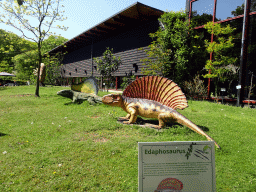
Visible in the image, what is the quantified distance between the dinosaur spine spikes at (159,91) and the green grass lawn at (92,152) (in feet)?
2.65

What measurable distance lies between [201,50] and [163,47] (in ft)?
8.33

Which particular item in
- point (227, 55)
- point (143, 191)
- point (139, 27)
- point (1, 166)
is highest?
point (139, 27)

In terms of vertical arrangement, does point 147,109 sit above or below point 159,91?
below

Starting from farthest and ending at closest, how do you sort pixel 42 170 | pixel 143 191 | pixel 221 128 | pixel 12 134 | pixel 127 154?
pixel 221 128, pixel 12 134, pixel 127 154, pixel 42 170, pixel 143 191

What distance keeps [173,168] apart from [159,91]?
348cm

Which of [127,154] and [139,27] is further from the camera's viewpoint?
[139,27]

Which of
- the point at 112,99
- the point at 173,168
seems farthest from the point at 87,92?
the point at 173,168

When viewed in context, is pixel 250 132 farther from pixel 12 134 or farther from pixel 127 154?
pixel 12 134

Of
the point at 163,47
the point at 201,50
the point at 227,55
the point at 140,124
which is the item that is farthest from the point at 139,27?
the point at 140,124

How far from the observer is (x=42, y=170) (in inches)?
119

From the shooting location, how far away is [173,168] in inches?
67.9

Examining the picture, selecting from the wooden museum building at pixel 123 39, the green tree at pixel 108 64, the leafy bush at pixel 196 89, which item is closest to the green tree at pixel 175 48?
the leafy bush at pixel 196 89

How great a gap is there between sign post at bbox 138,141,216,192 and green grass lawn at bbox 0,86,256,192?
1110mm

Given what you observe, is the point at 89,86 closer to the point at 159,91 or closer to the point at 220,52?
the point at 159,91
